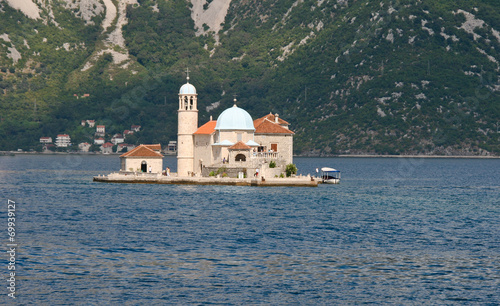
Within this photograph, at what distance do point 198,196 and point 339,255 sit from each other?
35743mm

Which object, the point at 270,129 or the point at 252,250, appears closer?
the point at 252,250

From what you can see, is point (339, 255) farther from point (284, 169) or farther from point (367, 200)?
point (284, 169)

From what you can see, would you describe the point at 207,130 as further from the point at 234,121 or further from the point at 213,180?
the point at 213,180

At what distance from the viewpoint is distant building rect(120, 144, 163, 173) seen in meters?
95.4

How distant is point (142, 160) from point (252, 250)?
55378 mm

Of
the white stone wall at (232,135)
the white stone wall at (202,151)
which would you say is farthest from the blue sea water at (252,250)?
the white stone wall at (202,151)

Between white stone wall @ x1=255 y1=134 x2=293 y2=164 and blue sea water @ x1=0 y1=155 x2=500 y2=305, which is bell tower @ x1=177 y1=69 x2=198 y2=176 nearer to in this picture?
white stone wall @ x1=255 y1=134 x2=293 y2=164

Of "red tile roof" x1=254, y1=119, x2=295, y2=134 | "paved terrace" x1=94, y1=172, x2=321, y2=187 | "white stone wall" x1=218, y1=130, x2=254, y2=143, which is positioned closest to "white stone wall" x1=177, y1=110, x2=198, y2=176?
"paved terrace" x1=94, y1=172, x2=321, y2=187

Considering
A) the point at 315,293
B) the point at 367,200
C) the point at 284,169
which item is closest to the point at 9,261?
the point at 315,293

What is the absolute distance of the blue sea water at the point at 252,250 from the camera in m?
32.5

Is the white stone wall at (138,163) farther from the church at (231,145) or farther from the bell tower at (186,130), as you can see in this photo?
the bell tower at (186,130)

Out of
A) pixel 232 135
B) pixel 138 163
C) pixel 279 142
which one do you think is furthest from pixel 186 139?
pixel 279 142

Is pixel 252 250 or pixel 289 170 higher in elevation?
pixel 289 170

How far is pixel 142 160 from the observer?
96.0 m
